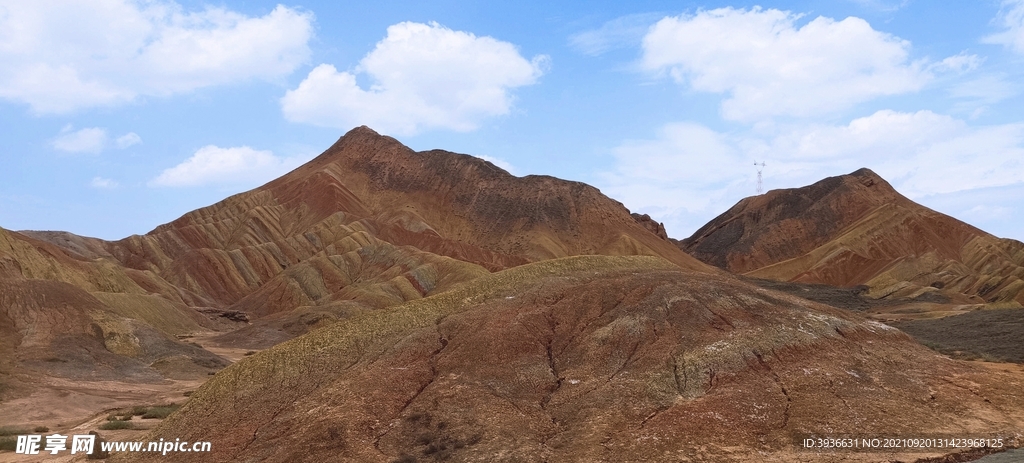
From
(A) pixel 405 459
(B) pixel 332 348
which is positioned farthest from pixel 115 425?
(A) pixel 405 459

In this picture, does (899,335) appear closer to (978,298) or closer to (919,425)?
(919,425)

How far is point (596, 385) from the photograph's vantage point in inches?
830

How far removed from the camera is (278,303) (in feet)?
294

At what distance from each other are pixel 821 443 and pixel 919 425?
3.13m

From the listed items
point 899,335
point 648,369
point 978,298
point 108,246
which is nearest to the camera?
point 648,369

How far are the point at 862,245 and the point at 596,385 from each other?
121 meters

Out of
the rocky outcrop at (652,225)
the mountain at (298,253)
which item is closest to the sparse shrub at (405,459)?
the mountain at (298,253)

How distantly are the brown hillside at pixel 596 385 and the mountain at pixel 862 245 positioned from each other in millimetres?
68582

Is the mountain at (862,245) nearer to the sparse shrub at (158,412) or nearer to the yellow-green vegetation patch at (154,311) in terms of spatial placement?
the yellow-green vegetation patch at (154,311)

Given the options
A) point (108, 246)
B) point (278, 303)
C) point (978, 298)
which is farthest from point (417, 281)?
point (978, 298)

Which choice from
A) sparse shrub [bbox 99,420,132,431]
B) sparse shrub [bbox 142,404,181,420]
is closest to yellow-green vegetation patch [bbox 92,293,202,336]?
sparse shrub [bbox 142,404,181,420]

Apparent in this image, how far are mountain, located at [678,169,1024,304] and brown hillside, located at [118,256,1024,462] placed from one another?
2700 inches

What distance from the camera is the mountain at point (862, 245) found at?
326 feet

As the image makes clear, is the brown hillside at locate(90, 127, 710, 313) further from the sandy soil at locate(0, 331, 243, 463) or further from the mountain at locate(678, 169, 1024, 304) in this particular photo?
the sandy soil at locate(0, 331, 243, 463)
